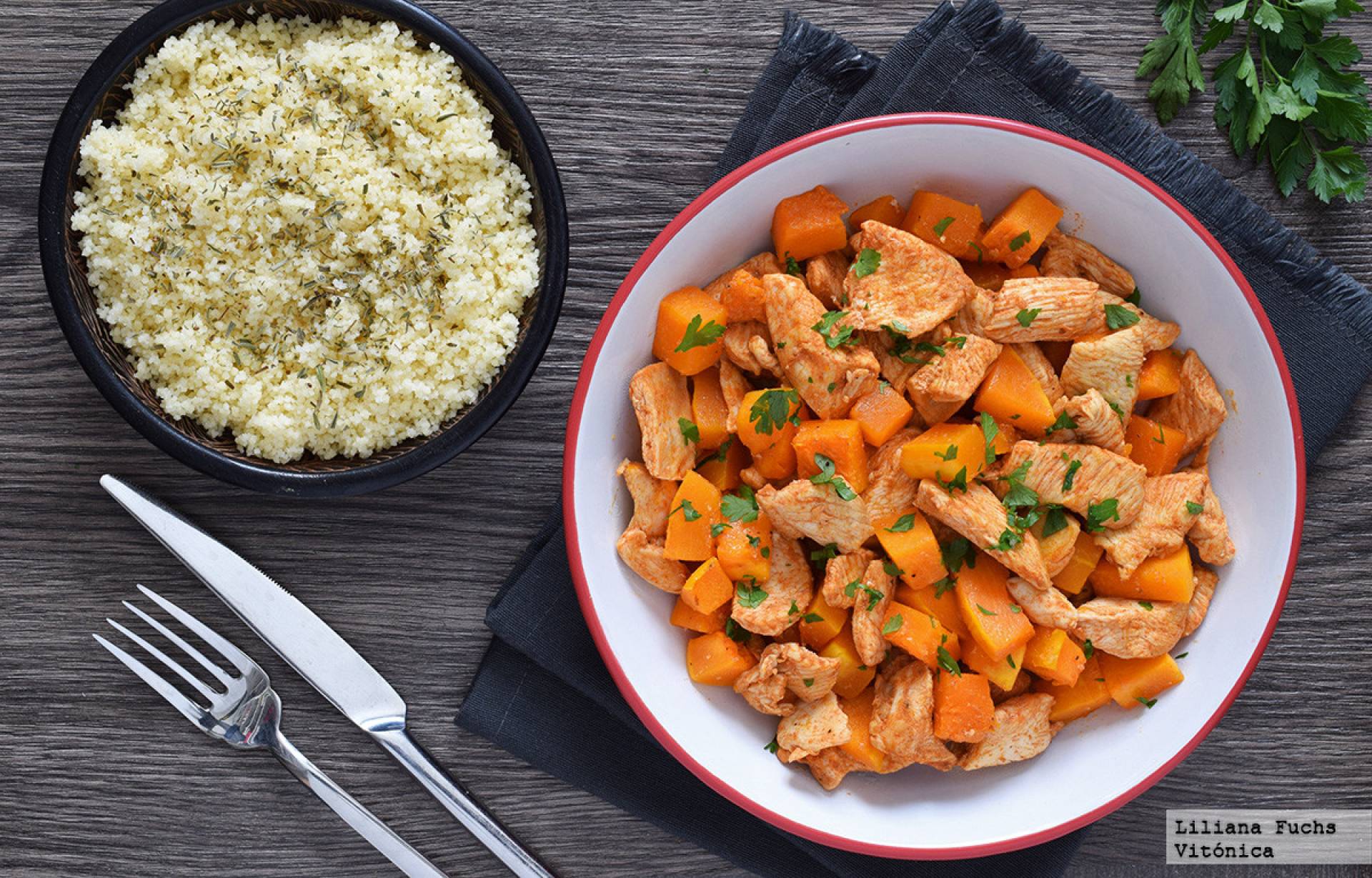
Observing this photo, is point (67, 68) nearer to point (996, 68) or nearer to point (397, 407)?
point (397, 407)

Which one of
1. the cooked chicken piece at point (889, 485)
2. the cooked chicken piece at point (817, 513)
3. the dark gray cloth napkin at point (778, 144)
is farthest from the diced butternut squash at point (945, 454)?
the dark gray cloth napkin at point (778, 144)

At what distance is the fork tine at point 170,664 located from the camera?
7.53ft

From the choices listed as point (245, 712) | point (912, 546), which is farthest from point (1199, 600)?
point (245, 712)

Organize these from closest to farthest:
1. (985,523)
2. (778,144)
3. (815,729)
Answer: (985,523) < (815,729) < (778,144)

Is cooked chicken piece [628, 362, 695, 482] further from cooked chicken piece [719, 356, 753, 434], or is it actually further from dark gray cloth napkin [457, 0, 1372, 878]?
dark gray cloth napkin [457, 0, 1372, 878]

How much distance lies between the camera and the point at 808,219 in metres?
1.99

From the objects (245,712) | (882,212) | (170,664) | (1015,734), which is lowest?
(245,712)

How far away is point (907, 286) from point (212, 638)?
1718 mm

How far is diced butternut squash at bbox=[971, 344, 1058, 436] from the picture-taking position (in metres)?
1.94

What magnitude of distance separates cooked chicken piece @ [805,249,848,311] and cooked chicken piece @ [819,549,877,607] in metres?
0.51

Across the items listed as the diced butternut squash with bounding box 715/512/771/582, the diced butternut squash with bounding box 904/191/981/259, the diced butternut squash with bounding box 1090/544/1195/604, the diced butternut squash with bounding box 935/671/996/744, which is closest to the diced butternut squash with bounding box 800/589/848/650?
the diced butternut squash with bounding box 715/512/771/582

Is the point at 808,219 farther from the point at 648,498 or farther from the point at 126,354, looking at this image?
the point at 126,354

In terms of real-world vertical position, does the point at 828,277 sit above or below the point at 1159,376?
above

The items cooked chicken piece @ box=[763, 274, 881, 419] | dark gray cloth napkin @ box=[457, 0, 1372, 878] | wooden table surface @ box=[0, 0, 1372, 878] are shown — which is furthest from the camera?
wooden table surface @ box=[0, 0, 1372, 878]
